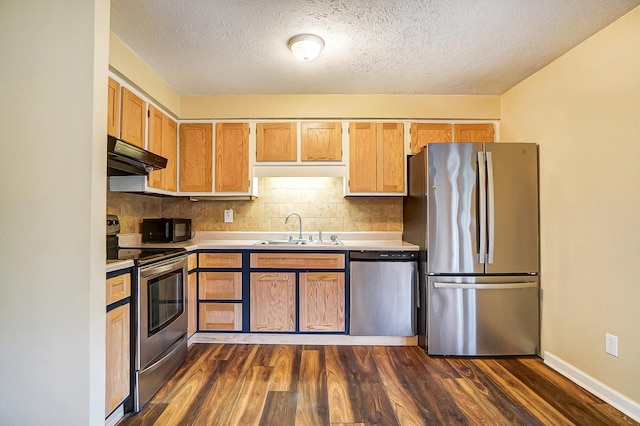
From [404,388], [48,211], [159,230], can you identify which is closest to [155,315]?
[48,211]

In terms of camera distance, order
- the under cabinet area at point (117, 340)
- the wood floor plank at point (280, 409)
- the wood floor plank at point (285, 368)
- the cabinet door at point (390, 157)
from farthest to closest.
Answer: the cabinet door at point (390, 157) < the wood floor plank at point (285, 368) < the wood floor plank at point (280, 409) < the under cabinet area at point (117, 340)

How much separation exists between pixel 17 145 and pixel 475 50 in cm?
279

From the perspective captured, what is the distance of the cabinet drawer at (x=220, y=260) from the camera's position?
281 centimetres

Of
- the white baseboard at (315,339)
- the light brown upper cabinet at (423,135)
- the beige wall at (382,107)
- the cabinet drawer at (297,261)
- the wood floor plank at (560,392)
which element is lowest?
the wood floor plank at (560,392)

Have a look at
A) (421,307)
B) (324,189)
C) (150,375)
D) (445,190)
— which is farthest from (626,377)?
(150,375)

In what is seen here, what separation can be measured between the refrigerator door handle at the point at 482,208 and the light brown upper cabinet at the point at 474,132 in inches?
25.4

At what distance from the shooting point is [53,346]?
1.38 metres

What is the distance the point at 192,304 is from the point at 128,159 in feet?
4.62

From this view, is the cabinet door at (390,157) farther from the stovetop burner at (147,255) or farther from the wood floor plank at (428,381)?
the stovetop burner at (147,255)

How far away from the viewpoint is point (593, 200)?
2.06 metres

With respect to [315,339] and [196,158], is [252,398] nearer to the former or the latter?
[315,339]

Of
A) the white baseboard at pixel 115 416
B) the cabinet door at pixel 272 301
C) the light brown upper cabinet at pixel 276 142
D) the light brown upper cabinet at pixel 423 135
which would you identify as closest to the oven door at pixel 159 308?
the white baseboard at pixel 115 416

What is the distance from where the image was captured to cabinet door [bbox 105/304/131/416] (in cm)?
161

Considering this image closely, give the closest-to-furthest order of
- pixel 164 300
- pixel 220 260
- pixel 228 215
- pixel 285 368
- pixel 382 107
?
pixel 164 300, pixel 285 368, pixel 220 260, pixel 382 107, pixel 228 215
